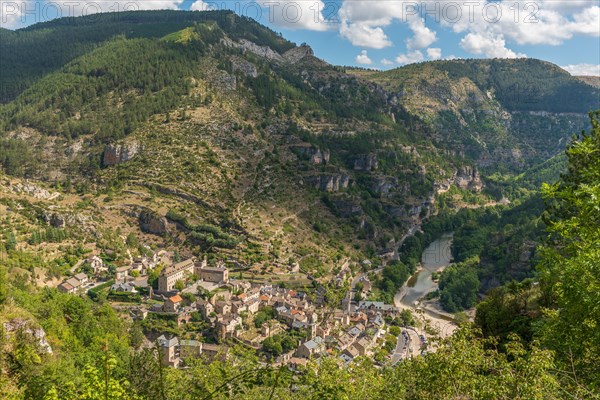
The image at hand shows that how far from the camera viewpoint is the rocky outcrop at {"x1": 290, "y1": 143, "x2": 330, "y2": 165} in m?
79.8

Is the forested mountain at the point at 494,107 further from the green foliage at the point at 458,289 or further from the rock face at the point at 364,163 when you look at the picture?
the green foliage at the point at 458,289

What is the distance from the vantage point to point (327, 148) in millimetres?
86188

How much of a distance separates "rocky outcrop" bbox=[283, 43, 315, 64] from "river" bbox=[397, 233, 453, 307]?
83990 millimetres

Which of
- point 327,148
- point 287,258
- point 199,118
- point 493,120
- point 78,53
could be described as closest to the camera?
point 287,258

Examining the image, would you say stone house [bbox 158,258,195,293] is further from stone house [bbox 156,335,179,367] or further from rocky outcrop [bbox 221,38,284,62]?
rocky outcrop [bbox 221,38,284,62]

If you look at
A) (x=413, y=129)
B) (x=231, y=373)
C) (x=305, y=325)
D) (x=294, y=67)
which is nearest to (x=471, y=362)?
(x=231, y=373)

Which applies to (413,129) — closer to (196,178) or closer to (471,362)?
(196,178)

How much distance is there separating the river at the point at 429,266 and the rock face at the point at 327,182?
19.0 meters

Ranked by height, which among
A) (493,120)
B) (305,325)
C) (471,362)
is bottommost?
(305,325)

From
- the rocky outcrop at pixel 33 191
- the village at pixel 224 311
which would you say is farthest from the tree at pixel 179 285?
the rocky outcrop at pixel 33 191

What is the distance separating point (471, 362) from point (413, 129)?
12397 cm

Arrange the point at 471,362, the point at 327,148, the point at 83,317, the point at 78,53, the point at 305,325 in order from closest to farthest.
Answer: the point at 471,362, the point at 83,317, the point at 305,325, the point at 327,148, the point at 78,53

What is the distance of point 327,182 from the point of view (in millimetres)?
75688

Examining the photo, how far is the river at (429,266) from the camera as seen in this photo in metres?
59.1
